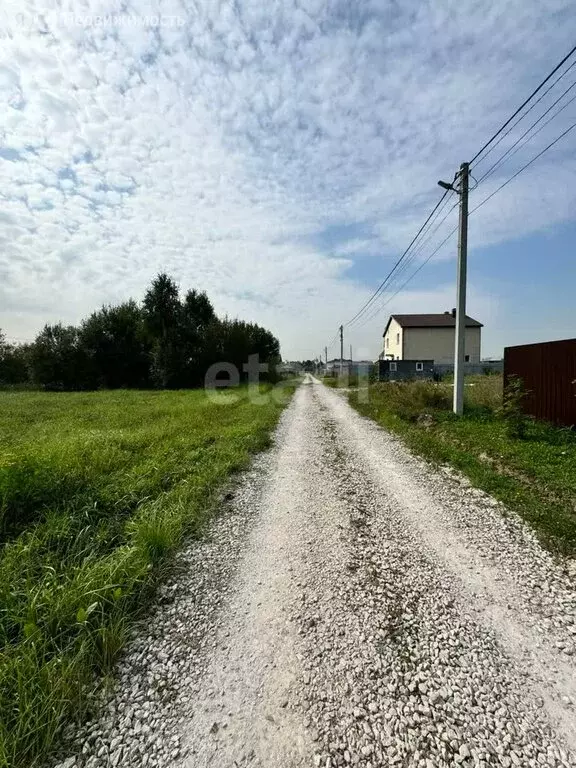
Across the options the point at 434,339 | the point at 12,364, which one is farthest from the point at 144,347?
the point at 434,339

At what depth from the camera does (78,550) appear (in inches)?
126

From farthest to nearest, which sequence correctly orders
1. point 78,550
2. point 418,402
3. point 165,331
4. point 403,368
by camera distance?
point 403,368 < point 165,331 < point 418,402 < point 78,550

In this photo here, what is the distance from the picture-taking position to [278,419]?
11.1 meters

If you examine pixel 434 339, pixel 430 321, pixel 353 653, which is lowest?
pixel 353 653

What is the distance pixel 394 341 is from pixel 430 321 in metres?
4.80

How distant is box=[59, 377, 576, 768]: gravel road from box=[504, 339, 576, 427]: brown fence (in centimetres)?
507

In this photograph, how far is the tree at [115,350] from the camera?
31.4m

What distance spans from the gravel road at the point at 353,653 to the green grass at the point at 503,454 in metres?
0.42

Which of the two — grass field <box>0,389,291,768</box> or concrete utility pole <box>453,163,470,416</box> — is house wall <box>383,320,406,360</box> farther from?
grass field <box>0,389,291,768</box>

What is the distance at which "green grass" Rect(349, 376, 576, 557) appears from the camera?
3.85 metres

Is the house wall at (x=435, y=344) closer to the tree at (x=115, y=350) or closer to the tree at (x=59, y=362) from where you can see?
the tree at (x=115, y=350)

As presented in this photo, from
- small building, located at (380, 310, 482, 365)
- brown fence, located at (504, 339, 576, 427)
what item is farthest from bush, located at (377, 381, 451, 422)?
small building, located at (380, 310, 482, 365)

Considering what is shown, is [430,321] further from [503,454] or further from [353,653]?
[353,653]

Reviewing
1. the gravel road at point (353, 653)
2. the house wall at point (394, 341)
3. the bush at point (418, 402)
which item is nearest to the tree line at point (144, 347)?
the house wall at point (394, 341)
